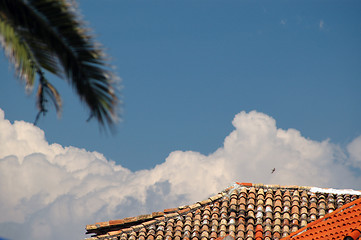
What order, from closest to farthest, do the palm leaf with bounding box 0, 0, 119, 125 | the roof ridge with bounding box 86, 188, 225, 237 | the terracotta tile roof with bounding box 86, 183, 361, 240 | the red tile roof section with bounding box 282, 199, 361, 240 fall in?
the palm leaf with bounding box 0, 0, 119, 125 < the red tile roof section with bounding box 282, 199, 361, 240 < the terracotta tile roof with bounding box 86, 183, 361, 240 < the roof ridge with bounding box 86, 188, 225, 237

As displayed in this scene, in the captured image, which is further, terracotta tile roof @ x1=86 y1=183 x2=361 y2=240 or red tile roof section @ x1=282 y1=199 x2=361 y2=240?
terracotta tile roof @ x1=86 y1=183 x2=361 y2=240

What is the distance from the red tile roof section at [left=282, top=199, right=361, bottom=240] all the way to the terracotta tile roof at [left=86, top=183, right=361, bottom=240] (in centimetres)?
52

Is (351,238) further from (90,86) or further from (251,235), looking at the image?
(90,86)

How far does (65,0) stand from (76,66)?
2.69ft

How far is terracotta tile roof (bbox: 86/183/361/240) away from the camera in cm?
1497

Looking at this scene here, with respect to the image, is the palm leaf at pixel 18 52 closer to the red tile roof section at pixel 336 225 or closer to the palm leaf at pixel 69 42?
the palm leaf at pixel 69 42

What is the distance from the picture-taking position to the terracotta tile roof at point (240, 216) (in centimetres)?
1497

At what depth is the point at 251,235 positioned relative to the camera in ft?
47.9

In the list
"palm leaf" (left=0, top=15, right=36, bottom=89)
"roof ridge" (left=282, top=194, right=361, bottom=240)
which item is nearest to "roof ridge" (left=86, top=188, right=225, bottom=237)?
"roof ridge" (left=282, top=194, right=361, bottom=240)

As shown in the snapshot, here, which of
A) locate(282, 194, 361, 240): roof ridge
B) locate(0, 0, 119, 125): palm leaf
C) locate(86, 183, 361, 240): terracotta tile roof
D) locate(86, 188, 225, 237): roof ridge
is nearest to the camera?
locate(0, 0, 119, 125): palm leaf

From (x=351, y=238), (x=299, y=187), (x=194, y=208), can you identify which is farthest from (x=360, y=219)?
(x=194, y=208)

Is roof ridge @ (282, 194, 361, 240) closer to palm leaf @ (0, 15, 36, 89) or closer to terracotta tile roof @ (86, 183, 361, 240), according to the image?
terracotta tile roof @ (86, 183, 361, 240)

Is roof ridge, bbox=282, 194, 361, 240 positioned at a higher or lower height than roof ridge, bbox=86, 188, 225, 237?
lower

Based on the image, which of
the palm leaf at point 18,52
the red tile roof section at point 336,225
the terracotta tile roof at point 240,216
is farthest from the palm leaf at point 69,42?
the terracotta tile roof at point 240,216
